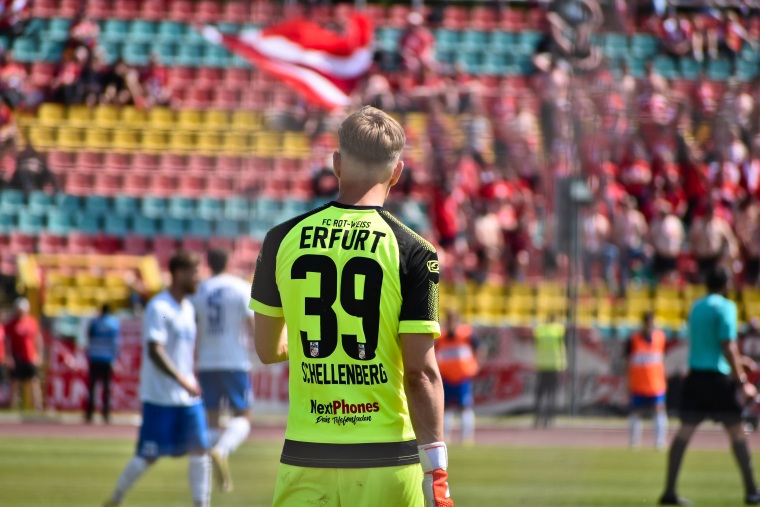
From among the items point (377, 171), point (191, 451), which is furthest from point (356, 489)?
point (191, 451)

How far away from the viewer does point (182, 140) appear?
92.0 feet

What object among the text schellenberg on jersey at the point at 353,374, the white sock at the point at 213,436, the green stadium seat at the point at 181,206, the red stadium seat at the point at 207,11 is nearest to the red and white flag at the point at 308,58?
the green stadium seat at the point at 181,206

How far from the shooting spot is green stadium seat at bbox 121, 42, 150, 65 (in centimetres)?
2912

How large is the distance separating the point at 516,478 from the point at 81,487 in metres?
4.46

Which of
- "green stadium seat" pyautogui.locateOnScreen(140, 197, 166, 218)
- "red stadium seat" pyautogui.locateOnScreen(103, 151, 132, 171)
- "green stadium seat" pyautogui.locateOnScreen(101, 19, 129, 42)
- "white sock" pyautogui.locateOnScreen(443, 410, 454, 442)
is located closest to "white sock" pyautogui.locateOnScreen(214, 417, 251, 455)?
"white sock" pyautogui.locateOnScreen(443, 410, 454, 442)

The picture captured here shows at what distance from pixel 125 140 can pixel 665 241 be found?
1137 cm

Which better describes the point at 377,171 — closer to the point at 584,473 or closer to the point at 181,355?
the point at 181,355

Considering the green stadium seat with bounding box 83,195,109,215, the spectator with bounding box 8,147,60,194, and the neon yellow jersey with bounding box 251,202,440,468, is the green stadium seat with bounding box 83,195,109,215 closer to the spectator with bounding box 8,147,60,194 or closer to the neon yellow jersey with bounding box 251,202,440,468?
the spectator with bounding box 8,147,60,194

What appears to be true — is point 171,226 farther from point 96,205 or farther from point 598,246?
point 598,246

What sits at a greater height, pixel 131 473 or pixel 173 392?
pixel 173 392

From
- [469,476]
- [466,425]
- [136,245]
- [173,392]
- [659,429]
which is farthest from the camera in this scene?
[136,245]

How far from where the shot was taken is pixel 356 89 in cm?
2719

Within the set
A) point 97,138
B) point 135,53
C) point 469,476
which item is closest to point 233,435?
point 469,476

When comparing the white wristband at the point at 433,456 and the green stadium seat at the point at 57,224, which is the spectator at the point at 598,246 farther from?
the white wristband at the point at 433,456
